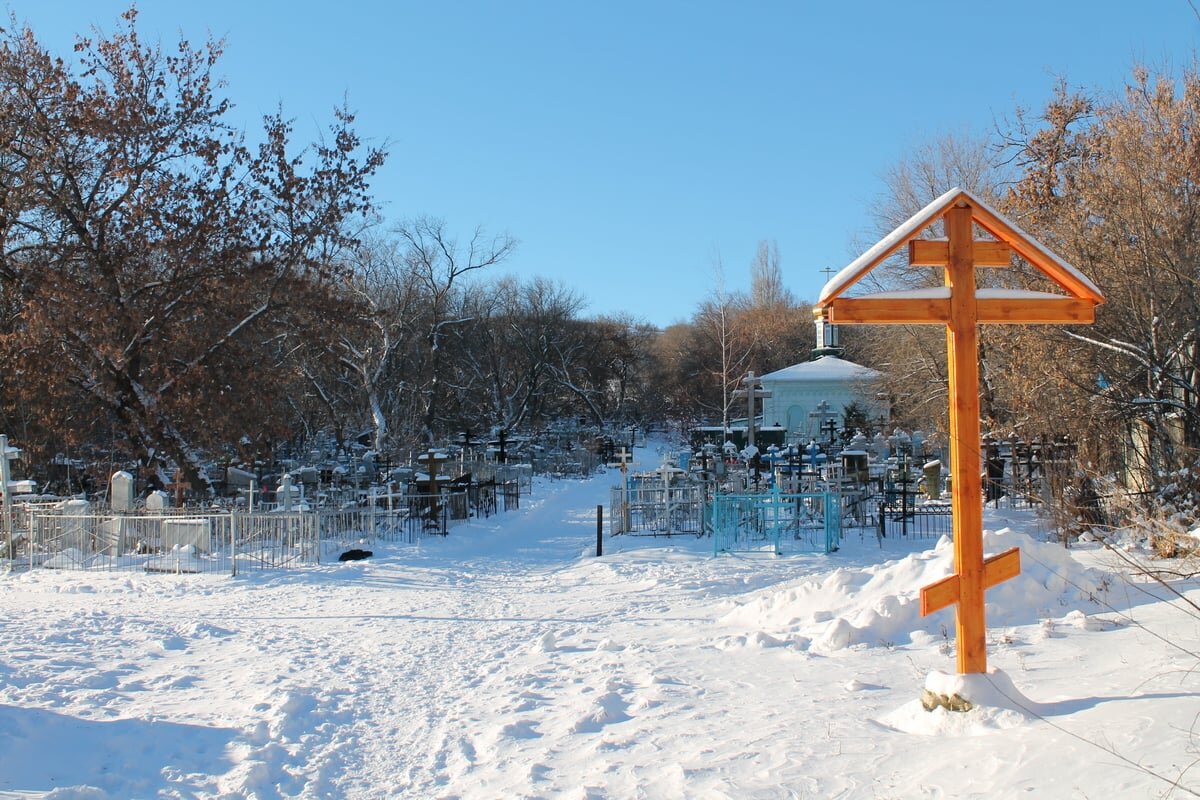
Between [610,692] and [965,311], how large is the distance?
367 centimetres

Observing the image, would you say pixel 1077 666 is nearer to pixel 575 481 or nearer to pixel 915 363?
pixel 915 363

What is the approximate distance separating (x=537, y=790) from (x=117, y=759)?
8.81ft

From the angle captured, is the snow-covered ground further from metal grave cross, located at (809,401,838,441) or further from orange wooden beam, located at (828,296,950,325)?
metal grave cross, located at (809,401,838,441)

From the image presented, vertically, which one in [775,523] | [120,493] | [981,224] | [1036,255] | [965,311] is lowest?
[775,523]

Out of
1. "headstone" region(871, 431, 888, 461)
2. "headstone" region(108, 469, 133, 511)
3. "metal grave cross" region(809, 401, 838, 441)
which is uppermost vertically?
"metal grave cross" region(809, 401, 838, 441)

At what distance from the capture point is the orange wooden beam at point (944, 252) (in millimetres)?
5789

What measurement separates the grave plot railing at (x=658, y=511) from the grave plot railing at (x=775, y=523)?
57 cm

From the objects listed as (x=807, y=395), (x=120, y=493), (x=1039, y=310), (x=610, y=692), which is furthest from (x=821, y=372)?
(x=1039, y=310)

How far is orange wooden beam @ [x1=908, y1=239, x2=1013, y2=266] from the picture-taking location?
5.79m

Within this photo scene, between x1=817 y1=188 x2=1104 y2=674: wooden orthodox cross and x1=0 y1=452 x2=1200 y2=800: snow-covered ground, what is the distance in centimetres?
50

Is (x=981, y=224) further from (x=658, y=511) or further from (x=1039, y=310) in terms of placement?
(x=658, y=511)

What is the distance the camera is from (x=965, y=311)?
5770mm

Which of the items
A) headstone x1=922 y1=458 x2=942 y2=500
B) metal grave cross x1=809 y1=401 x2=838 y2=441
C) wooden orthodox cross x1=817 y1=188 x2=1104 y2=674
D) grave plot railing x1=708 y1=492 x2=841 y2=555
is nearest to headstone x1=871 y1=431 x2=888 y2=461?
metal grave cross x1=809 y1=401 x2=838 y2=441

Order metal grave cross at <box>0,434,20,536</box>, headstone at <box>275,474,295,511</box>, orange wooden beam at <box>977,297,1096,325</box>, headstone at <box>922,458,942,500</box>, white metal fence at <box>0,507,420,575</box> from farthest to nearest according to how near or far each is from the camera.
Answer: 1. headstone at <box>922,458,942,500</box>
2. headstone at <box>275,474,295,511</box>
3. metal grave cross at <box>0,434,20,536</box>
4. white metal fence at <box>0,507,420,575</box>
5. orange wooden beam at <box>977,297,1096,325</box>
